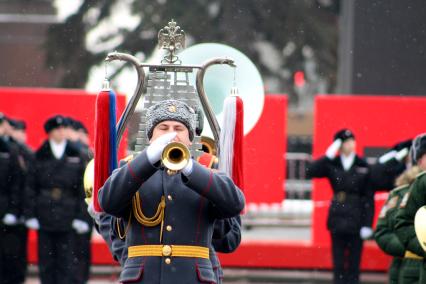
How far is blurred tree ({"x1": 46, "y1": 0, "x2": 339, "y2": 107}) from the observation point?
23.5m

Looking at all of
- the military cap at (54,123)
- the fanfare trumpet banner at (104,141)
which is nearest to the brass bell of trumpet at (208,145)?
the fanfare trumpet banner at (104,141)

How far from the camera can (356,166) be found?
13.0 metres

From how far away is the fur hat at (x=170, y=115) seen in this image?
20.0 ft

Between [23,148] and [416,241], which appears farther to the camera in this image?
[23,148]

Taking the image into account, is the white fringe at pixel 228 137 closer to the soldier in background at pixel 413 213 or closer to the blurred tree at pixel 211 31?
the soldier in background at pixel 413 213

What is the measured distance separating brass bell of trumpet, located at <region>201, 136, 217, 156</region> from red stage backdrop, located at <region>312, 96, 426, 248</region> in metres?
6.69

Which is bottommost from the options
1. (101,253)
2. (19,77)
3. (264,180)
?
(101,253)

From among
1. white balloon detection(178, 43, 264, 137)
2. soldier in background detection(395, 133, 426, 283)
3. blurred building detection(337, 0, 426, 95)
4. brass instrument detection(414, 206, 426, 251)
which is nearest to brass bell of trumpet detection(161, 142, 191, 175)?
brass instrument detection(414, 206, 426, 251)

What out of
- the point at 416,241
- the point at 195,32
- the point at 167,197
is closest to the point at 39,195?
the point at 416,241

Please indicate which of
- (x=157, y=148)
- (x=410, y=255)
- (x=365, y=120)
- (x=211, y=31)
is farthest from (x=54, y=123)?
(x=211, y=31)

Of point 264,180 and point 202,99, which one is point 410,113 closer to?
point 264,180

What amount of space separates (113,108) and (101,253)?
8249mm

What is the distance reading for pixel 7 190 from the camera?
42.6 ft

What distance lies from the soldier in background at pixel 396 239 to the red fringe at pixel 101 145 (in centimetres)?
279
